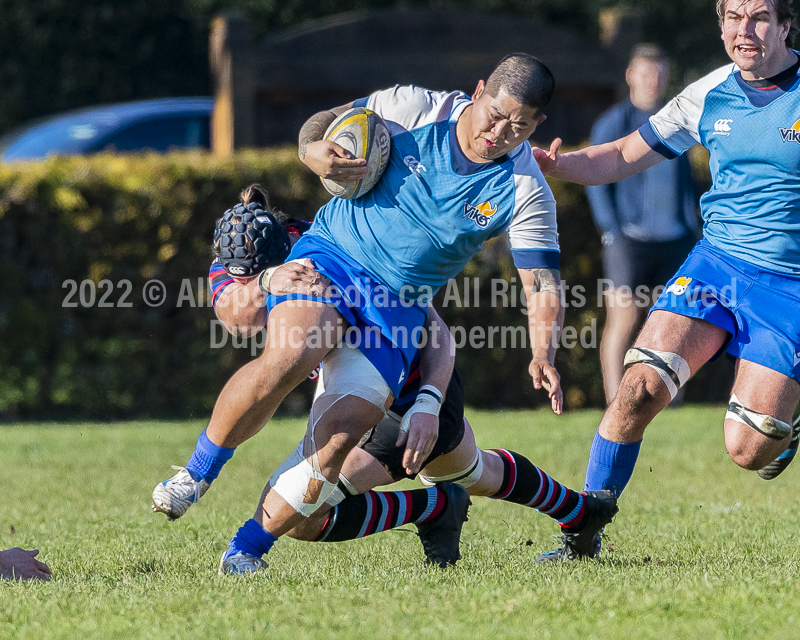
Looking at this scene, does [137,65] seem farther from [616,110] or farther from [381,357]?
[381,357]

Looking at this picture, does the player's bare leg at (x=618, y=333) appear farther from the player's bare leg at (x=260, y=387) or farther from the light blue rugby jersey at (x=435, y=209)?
the player's bare leg at (x=260, y=387)

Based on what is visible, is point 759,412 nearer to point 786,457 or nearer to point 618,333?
point 786,457

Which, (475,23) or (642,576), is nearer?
(642,576)

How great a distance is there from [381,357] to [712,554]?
1742mm

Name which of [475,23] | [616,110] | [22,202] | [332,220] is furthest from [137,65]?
[332,220]

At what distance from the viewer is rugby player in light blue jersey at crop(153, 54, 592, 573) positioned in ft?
14.0

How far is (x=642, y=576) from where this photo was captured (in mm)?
4219

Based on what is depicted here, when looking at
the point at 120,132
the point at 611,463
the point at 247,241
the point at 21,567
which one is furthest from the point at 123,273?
the point at 611,463

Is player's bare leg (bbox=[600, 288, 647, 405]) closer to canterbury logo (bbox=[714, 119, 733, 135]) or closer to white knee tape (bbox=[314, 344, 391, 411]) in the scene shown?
canterbury logo (bbox=[714, 119, 733, 135])

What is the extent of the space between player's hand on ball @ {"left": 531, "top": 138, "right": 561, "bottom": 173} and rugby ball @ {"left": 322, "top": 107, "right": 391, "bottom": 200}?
736 millimetres

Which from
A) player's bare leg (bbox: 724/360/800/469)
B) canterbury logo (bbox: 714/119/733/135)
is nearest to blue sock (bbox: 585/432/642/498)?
player's bare leg (bbox: 724/360/800/469)

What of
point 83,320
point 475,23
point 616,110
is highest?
point 475,23

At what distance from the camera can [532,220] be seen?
4535 mm

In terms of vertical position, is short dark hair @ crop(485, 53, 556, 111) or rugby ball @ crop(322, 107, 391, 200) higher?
short dark hair @ crop(485, 53, 556, 111)
